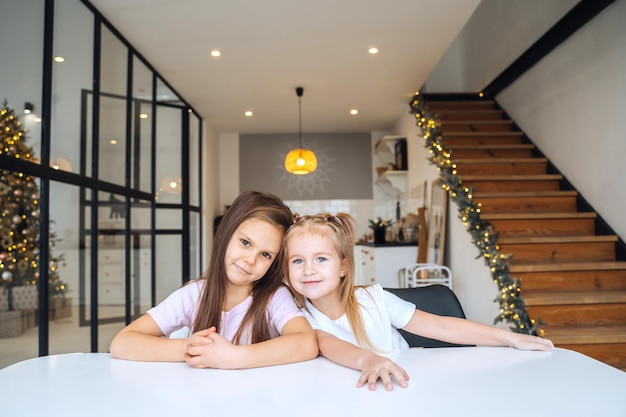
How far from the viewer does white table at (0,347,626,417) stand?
67 cm

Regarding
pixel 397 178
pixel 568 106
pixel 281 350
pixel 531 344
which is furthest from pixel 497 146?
pixel 281 350

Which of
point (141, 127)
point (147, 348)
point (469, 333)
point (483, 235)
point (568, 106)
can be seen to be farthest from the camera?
point (141, 127)

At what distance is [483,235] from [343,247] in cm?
294

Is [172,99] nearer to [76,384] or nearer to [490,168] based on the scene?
[490,168]

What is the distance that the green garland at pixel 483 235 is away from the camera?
3289 millimetres

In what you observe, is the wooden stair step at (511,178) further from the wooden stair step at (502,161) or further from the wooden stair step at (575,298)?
the wooden stair step at (575,298)

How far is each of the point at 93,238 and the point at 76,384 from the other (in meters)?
2.98

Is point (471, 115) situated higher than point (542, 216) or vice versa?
point (471, 115)

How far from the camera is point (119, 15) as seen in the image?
147 inches

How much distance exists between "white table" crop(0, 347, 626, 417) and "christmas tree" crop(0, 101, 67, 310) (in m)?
1.74

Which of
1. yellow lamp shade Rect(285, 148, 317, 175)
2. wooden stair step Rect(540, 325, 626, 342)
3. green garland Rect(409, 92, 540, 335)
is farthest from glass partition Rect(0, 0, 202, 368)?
wooden stair step Rect(540, 325, 626, 342)

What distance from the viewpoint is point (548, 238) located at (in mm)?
4023

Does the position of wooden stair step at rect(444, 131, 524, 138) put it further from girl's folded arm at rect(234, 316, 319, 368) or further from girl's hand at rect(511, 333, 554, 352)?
girl's folded arm at rect(234, 316, 319, 368)

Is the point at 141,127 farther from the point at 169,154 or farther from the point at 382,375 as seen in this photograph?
the point at 382,375
